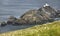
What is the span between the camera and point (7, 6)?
75812 mm

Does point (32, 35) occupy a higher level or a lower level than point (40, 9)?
higher

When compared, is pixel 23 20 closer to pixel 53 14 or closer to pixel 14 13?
pixel 14 13

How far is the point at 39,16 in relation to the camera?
6506 centimetres

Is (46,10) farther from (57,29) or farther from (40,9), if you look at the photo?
(57,29)

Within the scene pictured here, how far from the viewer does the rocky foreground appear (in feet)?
197

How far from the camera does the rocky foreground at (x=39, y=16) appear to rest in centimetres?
5998

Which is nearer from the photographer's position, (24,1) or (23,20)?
(23,20)

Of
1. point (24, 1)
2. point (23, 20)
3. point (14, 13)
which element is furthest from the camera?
point (24, 1)

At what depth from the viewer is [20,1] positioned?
8444cm

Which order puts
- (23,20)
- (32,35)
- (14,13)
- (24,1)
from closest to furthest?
(32,35) → (23,20) → (14,13) → (24,1)

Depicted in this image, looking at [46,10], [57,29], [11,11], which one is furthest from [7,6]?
[57,29]

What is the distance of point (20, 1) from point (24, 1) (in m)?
1.92

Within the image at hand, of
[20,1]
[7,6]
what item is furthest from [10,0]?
[7,6]

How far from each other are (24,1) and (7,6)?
8920 millimetres
